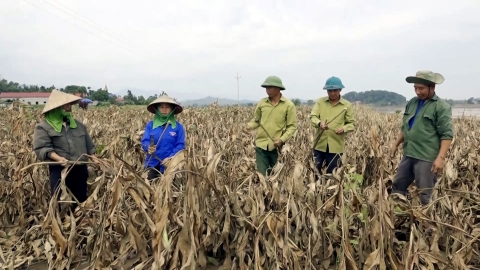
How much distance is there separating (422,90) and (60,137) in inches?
128

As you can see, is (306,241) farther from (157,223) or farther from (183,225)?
(157,223)

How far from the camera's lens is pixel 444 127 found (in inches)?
121

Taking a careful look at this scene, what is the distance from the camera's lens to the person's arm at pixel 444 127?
3068 millimetres

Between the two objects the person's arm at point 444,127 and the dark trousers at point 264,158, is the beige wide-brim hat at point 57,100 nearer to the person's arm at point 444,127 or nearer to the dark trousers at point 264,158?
the dark trousers at point 264,158

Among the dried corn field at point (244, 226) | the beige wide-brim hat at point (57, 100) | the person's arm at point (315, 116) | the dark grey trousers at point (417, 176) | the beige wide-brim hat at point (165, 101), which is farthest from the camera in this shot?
the person's arm at point (315, 116)

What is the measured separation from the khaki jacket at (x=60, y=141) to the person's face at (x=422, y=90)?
3106 mm

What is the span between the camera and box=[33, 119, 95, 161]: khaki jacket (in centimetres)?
307

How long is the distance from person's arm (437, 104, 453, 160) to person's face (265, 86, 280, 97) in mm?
1602

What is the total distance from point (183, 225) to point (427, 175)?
2.29m

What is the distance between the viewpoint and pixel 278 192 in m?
2.54

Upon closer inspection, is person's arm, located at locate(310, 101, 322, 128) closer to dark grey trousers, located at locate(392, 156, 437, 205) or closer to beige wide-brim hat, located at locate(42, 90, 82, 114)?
dark grey trousers, located at locate(392, 156, 437, 205)

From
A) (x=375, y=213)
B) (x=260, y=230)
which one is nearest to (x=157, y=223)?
(x=260, y=230)

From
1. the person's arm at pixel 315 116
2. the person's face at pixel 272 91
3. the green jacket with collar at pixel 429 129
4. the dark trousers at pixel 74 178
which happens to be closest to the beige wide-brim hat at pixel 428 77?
the green jacket with collar at pixel 429 129

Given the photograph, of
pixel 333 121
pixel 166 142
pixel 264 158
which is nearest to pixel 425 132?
pixel 333 121
